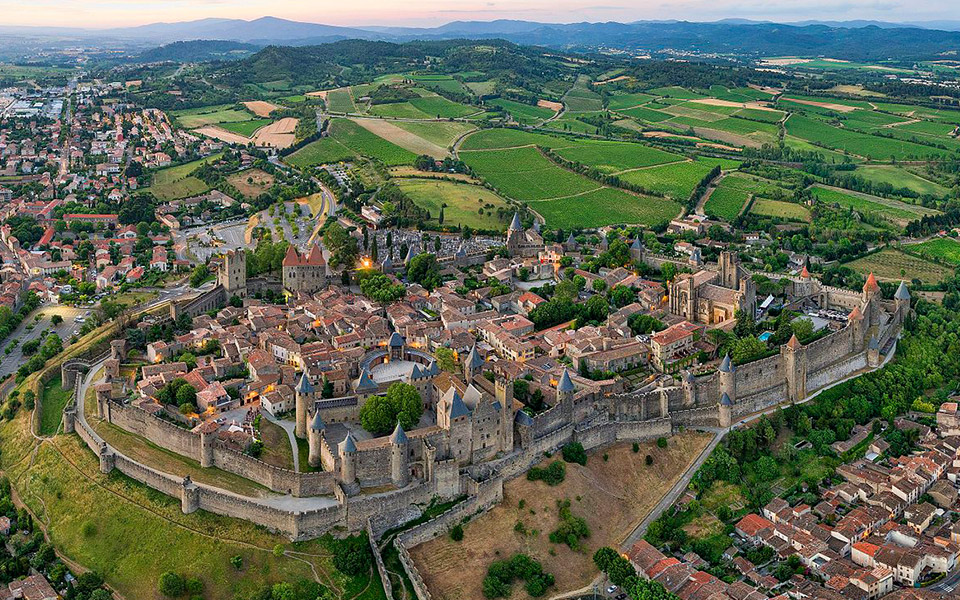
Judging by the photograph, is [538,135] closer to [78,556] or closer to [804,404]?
[804,404]

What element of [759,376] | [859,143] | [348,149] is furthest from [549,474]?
[859,143]

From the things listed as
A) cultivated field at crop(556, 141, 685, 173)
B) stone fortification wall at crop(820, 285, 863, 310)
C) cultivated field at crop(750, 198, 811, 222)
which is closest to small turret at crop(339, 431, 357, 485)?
stone fortification wall at crop(820, 285, 863, 310)

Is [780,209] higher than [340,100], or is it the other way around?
[340,100]

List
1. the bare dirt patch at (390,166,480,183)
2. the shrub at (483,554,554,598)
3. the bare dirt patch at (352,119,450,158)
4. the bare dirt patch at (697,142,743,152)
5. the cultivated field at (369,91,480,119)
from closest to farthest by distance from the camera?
the shrub at (483,554,554,598)
the bare dirt patch at (390,166,480,183)
the bare dirt patch at (352,119,450,158)
the bare dirt patch at (697,142,743,152)
the cultivated field at (369,91,480,119)

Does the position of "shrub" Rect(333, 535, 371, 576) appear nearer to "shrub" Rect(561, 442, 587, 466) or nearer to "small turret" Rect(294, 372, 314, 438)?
"small turret" Rect(294, 372, 314, 438)

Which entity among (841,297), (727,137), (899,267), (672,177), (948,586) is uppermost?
(727,137)

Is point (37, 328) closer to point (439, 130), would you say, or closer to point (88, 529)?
point (88, 529)
